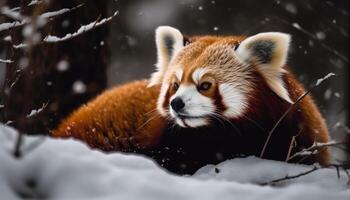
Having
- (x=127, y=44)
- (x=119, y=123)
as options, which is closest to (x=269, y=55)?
(x=119, y=123)

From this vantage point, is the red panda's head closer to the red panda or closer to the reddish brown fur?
the red panda

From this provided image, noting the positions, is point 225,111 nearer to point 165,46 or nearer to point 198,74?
point 198,74

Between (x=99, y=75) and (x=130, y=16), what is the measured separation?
726 centimetres

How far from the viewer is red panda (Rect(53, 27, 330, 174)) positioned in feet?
13.7

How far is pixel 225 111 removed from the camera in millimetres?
4203

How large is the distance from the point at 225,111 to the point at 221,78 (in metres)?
0.28

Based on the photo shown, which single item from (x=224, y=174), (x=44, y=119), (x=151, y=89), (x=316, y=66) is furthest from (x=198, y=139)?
(x=316, y=66)

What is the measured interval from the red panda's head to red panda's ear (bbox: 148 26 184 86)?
24 centimetres

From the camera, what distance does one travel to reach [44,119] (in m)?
5.39

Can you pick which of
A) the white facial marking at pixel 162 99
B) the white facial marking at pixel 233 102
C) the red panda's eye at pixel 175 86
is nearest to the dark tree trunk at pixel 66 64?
the white facial marking at pixel 162 99

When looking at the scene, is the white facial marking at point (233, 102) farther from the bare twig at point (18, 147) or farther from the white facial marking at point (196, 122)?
the bare twig at point (18, 147)

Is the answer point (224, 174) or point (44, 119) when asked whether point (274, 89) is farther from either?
point (44, 119)

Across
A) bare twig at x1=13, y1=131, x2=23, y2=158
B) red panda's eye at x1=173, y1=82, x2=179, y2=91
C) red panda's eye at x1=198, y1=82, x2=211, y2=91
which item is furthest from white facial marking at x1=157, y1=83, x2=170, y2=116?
bare twig at x1=13, y1=131, x2=23, y2=158

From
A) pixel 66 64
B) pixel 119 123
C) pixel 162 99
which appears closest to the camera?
pixel 162 99
